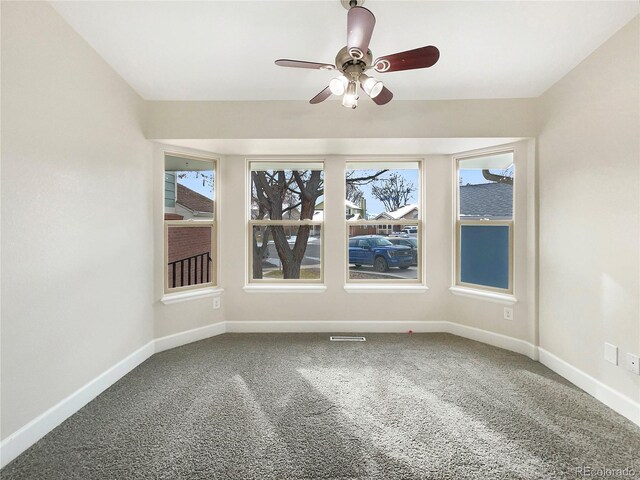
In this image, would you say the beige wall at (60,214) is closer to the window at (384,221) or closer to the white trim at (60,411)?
the white trim at (60,411)

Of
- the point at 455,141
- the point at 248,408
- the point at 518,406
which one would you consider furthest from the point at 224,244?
the point at 518,406

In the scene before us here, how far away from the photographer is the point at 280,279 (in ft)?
12.0

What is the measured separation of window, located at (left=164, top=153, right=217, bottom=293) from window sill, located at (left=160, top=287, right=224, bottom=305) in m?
0.08

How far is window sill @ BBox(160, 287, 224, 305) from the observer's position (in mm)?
3020

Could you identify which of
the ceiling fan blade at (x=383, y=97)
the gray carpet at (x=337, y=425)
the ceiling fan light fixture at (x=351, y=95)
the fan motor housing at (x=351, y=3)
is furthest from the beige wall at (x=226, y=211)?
the fan motor housing at (x=351, y=3)

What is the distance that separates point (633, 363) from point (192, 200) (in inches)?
162

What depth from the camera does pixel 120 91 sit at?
2.49 m

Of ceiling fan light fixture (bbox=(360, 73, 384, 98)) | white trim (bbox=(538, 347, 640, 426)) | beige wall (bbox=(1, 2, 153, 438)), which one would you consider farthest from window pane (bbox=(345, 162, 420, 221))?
beige wall (bbox=(1, 2, 153, 438))

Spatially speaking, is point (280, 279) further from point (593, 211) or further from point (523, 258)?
point (593, 211)

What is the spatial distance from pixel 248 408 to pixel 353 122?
8.91 feet

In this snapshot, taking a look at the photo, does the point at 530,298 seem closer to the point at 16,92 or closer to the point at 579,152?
the point at 579,152

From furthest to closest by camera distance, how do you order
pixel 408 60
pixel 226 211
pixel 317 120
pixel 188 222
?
pixel 226 211 < pixel 188 222 < pixel 317 120 < pixel 408 60

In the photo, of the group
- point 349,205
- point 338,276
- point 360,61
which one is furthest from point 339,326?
point 360,61

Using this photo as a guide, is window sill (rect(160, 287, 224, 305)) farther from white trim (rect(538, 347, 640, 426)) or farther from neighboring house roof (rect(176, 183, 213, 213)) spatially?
white trim (rect(538, 347, 640, 426))
